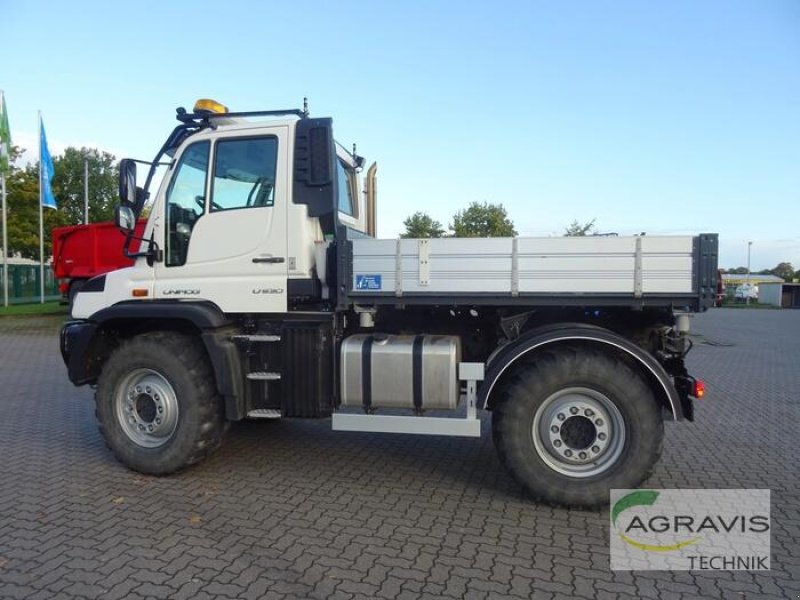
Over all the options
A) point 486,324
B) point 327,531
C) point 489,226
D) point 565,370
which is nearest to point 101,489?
point 327,531

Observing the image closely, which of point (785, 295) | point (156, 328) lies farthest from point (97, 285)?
point (785, 295)

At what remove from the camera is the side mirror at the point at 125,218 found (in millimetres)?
5219

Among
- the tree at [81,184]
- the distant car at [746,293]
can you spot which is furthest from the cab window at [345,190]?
the distant car at [746,293]

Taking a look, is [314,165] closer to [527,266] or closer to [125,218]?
[125,218]

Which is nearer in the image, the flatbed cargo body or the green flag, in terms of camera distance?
the flatbed cargo body

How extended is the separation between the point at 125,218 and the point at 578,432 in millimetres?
4303

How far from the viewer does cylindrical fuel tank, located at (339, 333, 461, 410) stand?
4840mm

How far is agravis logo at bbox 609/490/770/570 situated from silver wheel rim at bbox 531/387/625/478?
0.95 ft

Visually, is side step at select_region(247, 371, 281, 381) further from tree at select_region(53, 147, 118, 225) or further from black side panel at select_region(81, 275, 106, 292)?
tree at select_region(53, 147, 118, 225)

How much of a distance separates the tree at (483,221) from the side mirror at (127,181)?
2794cm

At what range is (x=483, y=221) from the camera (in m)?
35.6

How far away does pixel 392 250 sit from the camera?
4.77 meters

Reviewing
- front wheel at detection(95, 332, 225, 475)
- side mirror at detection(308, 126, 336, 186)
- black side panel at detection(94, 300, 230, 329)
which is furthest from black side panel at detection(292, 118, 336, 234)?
front wheel at detection(95, 332, 225, 475)

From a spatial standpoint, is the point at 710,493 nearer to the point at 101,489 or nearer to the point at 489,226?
the point at 101,489
